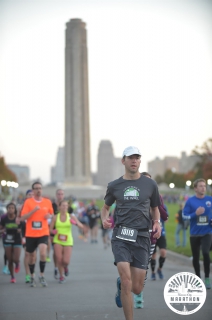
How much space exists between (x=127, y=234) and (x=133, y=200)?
36cm

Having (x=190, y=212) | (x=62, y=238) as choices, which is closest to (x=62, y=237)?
(x=62, y=238)

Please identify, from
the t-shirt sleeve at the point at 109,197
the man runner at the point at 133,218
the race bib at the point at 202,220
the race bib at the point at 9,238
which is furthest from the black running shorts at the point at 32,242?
the man runner at the point at 133,218

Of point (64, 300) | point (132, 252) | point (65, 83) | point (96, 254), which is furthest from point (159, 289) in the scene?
point (65, 83)

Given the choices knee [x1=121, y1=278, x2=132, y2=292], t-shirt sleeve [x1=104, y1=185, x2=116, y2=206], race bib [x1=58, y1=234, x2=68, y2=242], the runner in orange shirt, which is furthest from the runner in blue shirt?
knee [x1=121, y1=278, x2=132, y2=292]

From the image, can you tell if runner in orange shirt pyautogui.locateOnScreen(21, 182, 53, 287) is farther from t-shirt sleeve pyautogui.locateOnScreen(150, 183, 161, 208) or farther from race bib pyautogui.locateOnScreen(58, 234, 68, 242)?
t-shirt sleeve pyautogui.locateOnScreen(150, 183, 161, 208)

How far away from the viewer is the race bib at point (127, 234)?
7.90 metres

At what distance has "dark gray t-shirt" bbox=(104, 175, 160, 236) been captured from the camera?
26.0ft

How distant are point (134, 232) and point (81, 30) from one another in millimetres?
118844

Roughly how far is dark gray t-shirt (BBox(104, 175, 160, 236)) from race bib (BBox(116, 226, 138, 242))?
4cm

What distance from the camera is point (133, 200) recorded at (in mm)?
7930

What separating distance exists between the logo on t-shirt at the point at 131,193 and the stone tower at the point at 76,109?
11067cm

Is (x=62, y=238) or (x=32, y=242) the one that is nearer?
(x=32, y=242)

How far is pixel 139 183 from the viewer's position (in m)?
7.99

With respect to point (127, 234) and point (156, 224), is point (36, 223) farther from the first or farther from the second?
point (127, 234)
